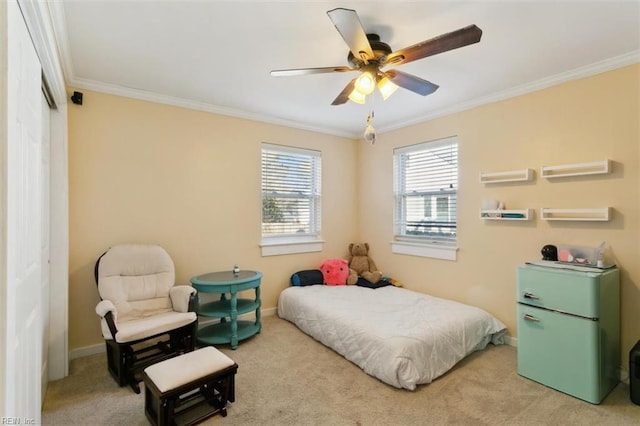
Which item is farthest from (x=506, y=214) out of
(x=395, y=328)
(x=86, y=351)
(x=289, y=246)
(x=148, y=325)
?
(x=86, y=351)

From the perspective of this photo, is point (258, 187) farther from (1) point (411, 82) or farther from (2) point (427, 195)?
(1) point (411, 82)

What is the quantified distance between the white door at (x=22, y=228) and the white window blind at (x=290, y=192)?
8.30ft

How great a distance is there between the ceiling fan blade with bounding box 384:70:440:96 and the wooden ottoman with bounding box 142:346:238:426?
7.32 ft

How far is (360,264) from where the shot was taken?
446 cm

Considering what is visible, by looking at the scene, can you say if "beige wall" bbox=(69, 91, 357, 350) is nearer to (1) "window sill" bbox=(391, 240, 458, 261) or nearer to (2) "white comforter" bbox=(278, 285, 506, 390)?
(2) "white comforter" bbox=(278, 285, 506, 390)

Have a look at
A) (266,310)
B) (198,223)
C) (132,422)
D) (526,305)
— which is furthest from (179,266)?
(526,305)

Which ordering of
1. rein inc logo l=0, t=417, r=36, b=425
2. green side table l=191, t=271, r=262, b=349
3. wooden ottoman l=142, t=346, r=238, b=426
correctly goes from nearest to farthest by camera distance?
rein inc logo l=0, t=417, r=36, b=425 → wooden ottoman l=142, t=346, r=238, b=426 → green side table l=191, t=271, r=262, b=349

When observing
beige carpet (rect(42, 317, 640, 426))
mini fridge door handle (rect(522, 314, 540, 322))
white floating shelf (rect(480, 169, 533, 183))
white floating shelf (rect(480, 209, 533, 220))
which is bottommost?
beige carpet (rect(42, 317, 640, 426))

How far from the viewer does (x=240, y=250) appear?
376cm

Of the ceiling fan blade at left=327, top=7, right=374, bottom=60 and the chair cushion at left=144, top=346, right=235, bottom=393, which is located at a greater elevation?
the ceiling fan blade at left=327, top=7, right=374, bottom=60

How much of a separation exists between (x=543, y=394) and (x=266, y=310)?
2.85 metres

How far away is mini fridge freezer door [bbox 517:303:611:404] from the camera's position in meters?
2.17

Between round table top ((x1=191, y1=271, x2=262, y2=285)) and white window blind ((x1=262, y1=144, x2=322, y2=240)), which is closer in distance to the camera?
round table top ((x1=191, y1=271, x2=262, y2=285))

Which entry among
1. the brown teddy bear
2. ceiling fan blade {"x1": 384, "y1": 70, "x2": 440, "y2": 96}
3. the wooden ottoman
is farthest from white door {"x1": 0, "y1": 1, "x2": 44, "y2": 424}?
the brown teddy bear
